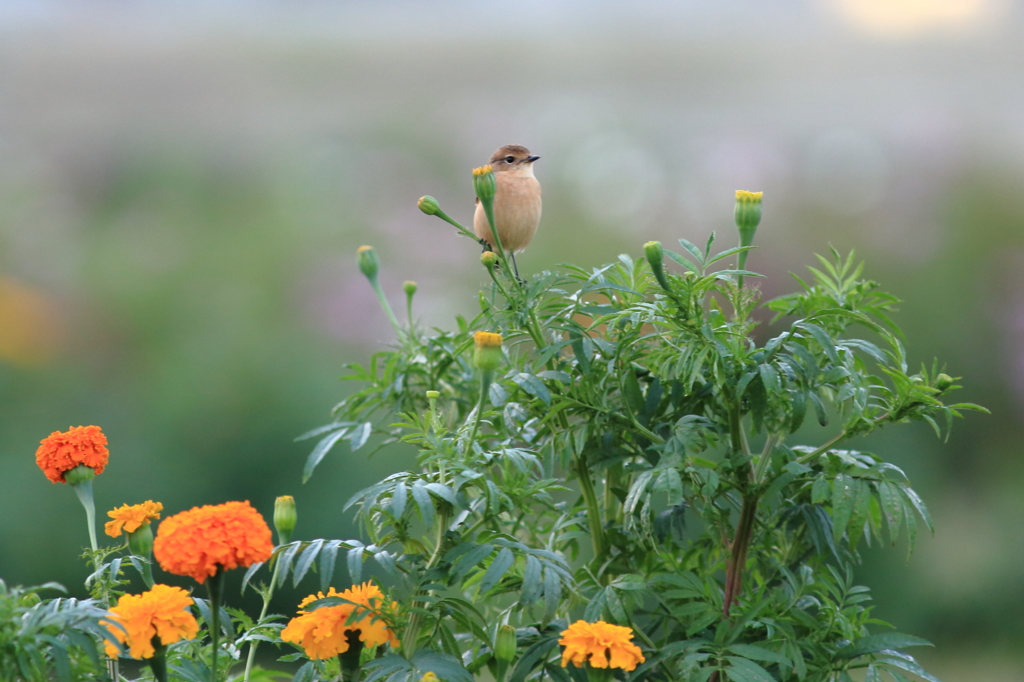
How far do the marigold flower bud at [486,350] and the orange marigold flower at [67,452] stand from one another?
0.28 meters

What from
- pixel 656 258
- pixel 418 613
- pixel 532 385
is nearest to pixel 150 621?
pixel 418 613

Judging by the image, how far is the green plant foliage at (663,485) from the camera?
58 cm

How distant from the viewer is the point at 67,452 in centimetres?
63

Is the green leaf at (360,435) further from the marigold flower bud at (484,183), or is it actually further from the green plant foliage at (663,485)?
the marigold flower bud at (484,183)

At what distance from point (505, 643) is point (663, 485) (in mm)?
146

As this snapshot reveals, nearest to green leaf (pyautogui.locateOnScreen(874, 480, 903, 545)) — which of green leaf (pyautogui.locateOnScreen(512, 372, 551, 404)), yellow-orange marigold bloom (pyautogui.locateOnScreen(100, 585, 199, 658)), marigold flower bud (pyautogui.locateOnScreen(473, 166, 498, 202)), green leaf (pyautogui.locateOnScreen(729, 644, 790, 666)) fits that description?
green leaf (pyautogui.locateOnScreen(729, 644, 790, 666))

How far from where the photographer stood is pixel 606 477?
741mm

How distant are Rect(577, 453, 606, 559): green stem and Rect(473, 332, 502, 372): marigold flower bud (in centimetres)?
14

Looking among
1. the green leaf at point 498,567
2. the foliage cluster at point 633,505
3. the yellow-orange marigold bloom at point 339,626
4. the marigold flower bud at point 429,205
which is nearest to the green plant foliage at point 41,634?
the foliage cluster at point 633,505

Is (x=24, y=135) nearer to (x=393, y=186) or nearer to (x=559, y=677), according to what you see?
(x=393, y=186)

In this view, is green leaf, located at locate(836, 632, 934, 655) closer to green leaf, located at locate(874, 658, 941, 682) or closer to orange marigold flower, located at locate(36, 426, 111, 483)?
green leaf, located at locate(874, 658, 941, 682)

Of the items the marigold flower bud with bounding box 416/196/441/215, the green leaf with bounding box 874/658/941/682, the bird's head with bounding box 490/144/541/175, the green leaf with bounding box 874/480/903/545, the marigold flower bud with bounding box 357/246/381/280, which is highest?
the bird's head with bounding box 490/144/541/175

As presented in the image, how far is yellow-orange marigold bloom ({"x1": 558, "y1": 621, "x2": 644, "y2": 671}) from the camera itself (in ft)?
1.76

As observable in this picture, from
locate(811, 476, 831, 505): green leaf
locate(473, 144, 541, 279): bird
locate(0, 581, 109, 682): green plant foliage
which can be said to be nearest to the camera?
locate(0, 581, 109, 682): green plant foliage
